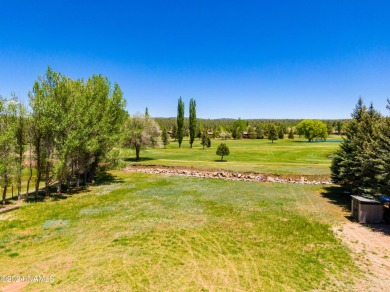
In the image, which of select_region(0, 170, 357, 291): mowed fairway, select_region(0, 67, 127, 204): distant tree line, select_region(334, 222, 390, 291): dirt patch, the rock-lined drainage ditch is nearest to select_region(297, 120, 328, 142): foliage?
the rock-lined drainage ditch

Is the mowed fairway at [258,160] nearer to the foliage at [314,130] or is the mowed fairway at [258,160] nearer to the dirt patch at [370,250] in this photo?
the dirt patch at [370,250]

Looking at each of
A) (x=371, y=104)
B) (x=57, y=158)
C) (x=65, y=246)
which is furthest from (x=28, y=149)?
(x=371, y=104)

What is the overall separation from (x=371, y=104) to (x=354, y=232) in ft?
46.1

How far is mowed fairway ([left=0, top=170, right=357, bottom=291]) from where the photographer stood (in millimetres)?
9992

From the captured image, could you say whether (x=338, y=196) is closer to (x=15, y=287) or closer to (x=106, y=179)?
(x=15, y=287)

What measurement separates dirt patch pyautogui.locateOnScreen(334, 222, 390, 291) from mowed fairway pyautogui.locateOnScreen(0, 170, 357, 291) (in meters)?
0.58

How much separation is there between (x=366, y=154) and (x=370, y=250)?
8595 millimetres

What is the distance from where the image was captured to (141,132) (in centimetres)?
4738

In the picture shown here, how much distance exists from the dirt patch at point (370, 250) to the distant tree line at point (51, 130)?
23275 millimetres

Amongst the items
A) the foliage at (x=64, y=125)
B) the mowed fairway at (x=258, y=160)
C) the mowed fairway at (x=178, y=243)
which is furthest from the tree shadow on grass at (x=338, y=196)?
the foliage at (x=64, y=125)

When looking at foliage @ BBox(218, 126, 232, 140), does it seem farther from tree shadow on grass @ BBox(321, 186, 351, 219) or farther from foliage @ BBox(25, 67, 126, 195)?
foliage @ BBox(25, 67, 126, 195)

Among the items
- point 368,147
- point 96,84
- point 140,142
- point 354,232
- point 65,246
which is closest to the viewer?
point 65,246

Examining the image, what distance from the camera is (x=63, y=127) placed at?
74.5 feet

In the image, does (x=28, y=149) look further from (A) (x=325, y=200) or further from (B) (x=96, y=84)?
(A) (x=325, y=200)
